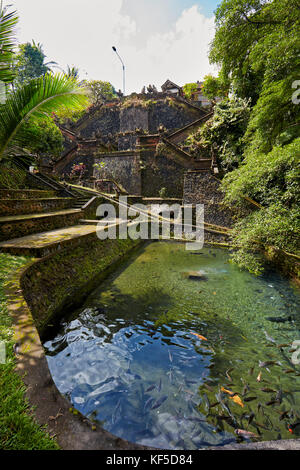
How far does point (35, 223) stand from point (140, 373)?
596cm

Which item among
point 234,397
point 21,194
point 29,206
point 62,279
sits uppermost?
point 21,194

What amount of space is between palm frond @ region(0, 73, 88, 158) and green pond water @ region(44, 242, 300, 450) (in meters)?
4.11

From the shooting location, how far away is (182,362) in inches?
146

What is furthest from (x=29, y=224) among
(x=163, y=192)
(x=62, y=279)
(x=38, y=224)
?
(x=163, y=192)

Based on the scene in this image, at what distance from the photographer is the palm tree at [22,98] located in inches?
157

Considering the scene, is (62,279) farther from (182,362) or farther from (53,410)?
(53,410)

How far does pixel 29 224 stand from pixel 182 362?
243 inches

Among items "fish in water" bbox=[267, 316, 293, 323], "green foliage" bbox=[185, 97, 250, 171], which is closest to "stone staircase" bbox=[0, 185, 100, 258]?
"fish in water" bbox=[267, 316, 293, 323]

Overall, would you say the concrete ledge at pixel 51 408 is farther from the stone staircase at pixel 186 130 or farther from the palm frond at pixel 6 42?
the stone staircase at pixel 186 130

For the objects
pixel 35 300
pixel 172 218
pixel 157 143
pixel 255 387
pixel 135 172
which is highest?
pixel 157 143
